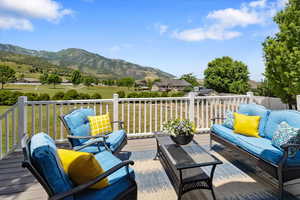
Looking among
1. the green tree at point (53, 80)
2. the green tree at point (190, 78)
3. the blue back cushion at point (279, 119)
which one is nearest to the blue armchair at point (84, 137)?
the blue back cushion at point (279, 119)

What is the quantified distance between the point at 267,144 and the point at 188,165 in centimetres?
160

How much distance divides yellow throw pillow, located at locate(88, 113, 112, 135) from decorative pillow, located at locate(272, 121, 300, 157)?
2814 mm

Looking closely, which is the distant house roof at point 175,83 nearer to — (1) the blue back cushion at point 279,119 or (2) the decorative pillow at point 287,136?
(1) the blue back cushion at point 279,119

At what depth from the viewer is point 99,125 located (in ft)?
11.2

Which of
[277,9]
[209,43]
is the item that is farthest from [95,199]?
[209,43]

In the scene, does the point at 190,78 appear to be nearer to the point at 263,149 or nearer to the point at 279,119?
the point at 279,119

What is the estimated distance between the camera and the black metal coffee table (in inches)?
81.2

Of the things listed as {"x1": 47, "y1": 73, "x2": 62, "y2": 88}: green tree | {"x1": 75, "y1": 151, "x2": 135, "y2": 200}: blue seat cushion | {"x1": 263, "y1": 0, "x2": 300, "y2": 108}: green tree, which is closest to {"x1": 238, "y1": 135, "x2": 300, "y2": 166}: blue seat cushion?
{"x1": 75, "y1": 151, "x2": 135, "y2": 200}: blue seat cushion

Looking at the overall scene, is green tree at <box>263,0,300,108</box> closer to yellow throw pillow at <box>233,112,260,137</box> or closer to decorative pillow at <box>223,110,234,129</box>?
decorative pillow at <box>223,110,234,129</box>

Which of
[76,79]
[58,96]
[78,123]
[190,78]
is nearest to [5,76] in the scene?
[58,96]

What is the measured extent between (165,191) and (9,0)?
7045mm

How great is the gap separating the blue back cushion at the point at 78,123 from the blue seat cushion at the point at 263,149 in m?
2.61

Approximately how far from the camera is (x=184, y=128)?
2801 millimetres

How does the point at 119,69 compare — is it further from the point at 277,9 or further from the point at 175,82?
the point at 277,9
